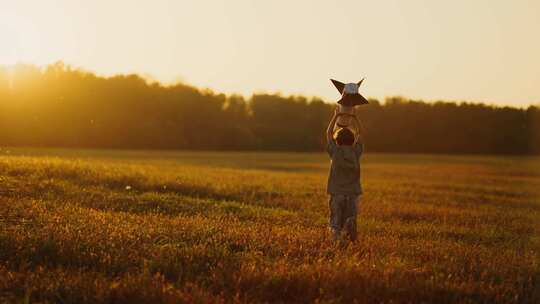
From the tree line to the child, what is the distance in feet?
225

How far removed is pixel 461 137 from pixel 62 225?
81.2 metres

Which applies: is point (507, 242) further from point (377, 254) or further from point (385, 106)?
point (385, 106)

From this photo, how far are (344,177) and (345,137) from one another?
671 millimetres

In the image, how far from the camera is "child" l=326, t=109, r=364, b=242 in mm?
9516

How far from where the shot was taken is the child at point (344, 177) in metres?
9.52

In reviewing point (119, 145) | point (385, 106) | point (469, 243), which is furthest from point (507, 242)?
point (385, 106)

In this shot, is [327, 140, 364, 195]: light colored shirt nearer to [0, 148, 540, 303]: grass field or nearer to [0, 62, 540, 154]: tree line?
[0, 148, 540, 303]: grass field

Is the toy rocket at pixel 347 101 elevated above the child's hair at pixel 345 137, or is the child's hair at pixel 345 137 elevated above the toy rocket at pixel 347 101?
the toy rocket at pixel 347 101

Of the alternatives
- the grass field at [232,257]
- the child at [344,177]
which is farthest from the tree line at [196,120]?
the child at [344,177]

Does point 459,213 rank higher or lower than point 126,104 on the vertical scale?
lower

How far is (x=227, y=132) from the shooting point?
93.8m

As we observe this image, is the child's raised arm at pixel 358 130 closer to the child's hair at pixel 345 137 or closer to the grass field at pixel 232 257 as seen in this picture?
the child's hair at pixel 345 137

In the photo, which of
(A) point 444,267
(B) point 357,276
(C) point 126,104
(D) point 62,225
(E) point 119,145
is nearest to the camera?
(B) point 357,276

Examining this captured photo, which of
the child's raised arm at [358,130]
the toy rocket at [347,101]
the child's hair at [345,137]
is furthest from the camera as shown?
the child's raised arm at [358,130]
